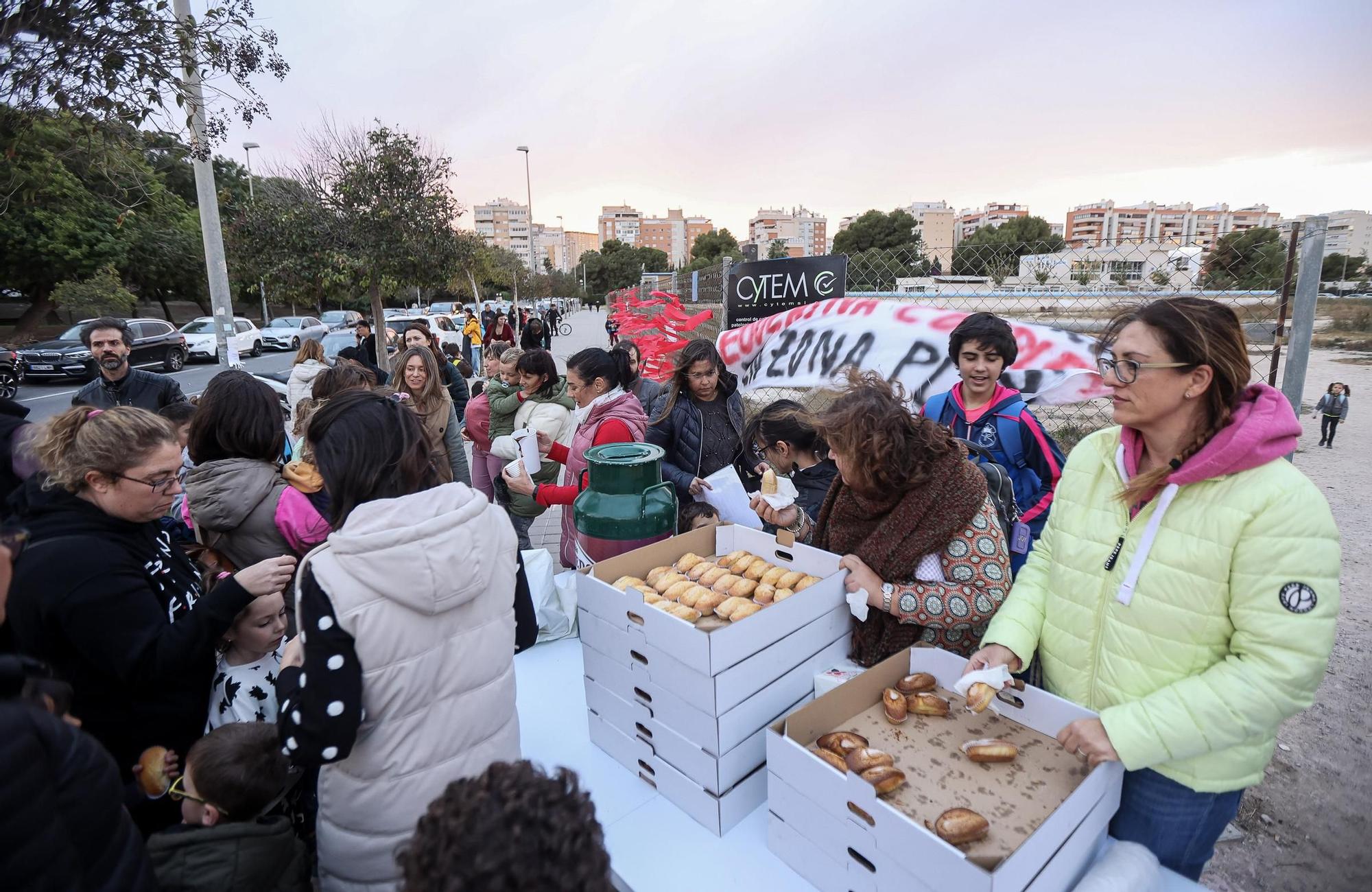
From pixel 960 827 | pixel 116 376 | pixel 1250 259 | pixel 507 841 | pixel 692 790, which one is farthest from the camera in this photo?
pixel 116 376

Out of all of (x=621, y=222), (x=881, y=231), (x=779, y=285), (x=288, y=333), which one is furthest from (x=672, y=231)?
(x=779, y=285)

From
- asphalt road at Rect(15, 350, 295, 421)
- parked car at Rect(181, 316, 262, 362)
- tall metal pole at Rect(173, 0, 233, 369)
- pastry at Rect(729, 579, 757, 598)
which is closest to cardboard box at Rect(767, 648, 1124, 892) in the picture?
pastry at Rect(729, 579, 757, 598)

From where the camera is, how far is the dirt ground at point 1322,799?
2.41 metres

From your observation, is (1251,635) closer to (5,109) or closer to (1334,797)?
(1334,797)

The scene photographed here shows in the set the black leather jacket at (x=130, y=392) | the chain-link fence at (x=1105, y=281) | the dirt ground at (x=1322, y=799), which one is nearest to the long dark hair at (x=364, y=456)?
the chain-link fence at (x=1105, y=281)

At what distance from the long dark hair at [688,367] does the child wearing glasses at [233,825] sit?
8.04ft

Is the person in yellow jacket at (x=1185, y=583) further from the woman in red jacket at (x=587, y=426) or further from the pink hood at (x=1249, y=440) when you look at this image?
the woman in red jacket at (x=587, y=426)

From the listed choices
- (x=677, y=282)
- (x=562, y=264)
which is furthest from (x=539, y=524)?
(x=562, y=264)

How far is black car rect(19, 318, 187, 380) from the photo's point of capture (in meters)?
16.4

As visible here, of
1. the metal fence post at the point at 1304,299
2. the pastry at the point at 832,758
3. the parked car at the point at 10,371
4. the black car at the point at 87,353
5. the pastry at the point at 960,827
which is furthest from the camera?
the black car at the point at 87,353

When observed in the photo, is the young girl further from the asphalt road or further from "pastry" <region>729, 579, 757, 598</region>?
the asphalt road

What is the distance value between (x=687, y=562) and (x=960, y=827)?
3.49 ft

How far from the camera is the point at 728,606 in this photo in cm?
172

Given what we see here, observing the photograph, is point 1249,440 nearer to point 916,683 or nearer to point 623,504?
point 916,683
